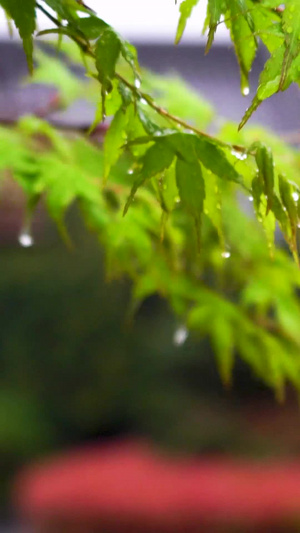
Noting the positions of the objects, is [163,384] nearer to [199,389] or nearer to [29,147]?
[199,389]

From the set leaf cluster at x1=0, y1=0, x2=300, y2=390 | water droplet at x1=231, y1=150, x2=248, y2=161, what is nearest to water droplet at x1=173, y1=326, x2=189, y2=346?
leaf cluster at x1=0, y1=0, x2=300, y2=390

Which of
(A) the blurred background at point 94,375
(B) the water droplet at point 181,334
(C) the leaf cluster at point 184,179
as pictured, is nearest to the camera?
(C) the leaf cluster at point 184,179

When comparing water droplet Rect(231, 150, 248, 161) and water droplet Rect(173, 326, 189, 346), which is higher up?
water droplet Rect(231, 150, 248, 161)

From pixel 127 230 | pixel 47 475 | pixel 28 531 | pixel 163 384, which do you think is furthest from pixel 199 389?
pixel 127 230

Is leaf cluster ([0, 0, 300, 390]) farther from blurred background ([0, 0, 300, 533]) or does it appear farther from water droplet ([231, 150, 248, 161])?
blurred background ([0, 0, 300, 533])

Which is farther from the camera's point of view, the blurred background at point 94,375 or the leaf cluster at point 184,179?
the blurred background at point 94,375

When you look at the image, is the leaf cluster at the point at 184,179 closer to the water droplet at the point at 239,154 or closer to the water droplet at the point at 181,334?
the water droplet at the point at 239,154

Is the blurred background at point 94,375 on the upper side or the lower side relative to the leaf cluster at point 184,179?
lower

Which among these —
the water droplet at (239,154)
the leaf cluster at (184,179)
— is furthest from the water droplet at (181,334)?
the water droplet at (239,154)

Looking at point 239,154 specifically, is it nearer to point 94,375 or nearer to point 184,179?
point 184,179
